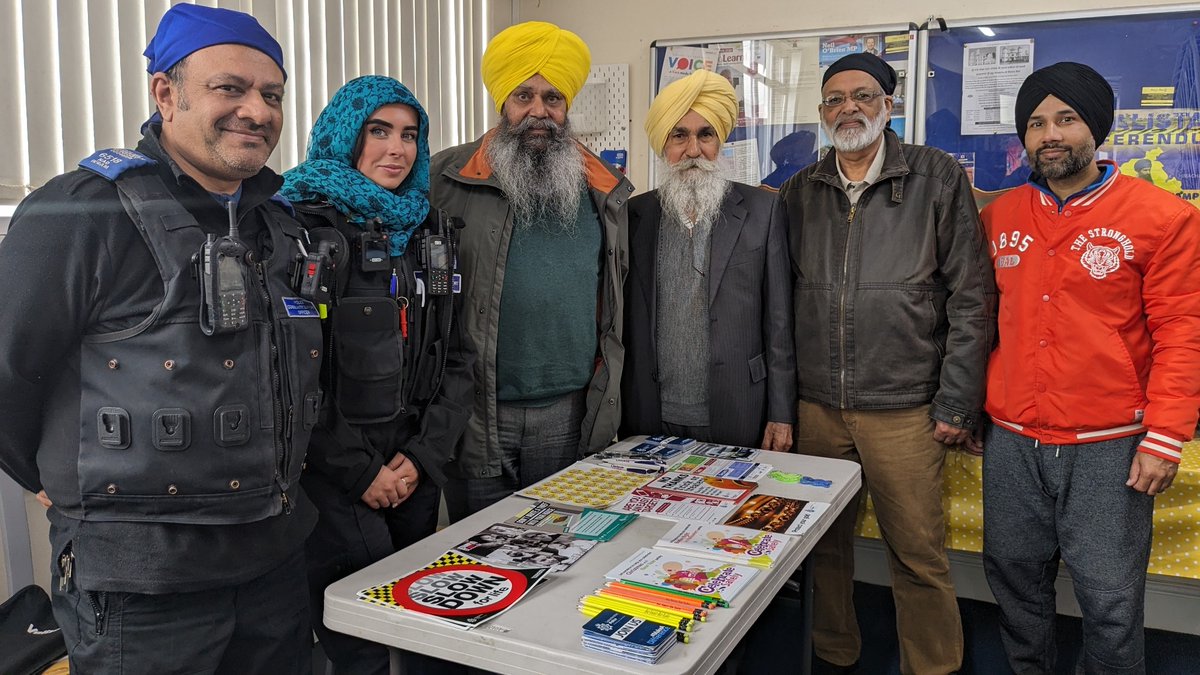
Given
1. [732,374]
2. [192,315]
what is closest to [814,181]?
[732,374]

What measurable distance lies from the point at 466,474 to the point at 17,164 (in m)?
1.28

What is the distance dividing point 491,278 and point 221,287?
3.20 feet

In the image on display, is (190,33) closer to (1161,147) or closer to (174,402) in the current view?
(174,402)

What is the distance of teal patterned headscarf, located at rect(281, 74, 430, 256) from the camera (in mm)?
1771

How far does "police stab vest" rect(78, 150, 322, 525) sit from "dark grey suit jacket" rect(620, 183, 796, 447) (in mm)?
1295

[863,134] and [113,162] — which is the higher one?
[863,134]

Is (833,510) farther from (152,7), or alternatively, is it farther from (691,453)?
(152,7)

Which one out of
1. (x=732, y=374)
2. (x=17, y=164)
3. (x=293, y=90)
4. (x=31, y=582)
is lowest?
(x=31, y=582)

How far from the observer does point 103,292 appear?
127cm

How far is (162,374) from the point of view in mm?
1272

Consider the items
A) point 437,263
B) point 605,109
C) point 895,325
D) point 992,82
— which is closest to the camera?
point 437,263

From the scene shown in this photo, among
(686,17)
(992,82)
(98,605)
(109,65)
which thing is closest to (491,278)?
(109,65)

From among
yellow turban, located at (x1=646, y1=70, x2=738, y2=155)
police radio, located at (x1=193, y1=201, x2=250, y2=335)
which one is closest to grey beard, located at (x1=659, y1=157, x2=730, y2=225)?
yellow turban, located at (x1=646, y1=70, x2=738, y2=155)

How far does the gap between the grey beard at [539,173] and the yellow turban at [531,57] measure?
0.12 m
